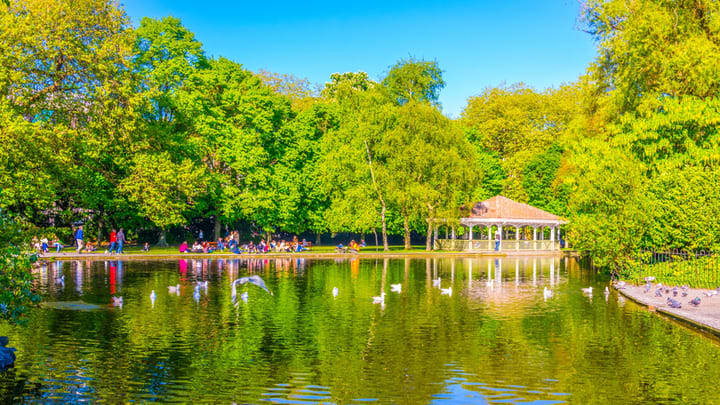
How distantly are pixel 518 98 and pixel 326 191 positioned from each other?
114 ft

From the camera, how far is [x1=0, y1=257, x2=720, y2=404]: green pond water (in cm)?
1133

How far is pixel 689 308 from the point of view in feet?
68.4

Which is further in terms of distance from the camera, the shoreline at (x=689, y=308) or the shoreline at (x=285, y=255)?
the shoreline at (x=285, y=255)

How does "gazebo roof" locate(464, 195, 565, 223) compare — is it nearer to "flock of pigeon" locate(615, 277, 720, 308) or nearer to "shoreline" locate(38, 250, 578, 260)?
"shoreline" locate(38, 250, 578, 260)

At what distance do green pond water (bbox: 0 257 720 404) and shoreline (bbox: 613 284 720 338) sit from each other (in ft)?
1.47

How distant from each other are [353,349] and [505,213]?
53389 mm

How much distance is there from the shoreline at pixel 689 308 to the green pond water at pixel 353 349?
1.47 ft

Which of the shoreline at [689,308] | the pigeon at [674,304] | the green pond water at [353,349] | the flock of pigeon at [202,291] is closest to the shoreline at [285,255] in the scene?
the flock of pigeon at [202,291]

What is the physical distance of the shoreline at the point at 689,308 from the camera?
1756cm

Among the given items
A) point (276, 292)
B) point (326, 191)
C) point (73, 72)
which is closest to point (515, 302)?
point (276, 292)

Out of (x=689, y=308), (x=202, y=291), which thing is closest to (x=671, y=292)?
(x=689, y=308)

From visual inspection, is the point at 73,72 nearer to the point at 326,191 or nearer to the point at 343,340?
the point at 326,191

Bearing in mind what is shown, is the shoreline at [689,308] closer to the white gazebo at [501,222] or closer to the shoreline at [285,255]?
the shoreline at [285,255]

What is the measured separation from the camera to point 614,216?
102 ft
